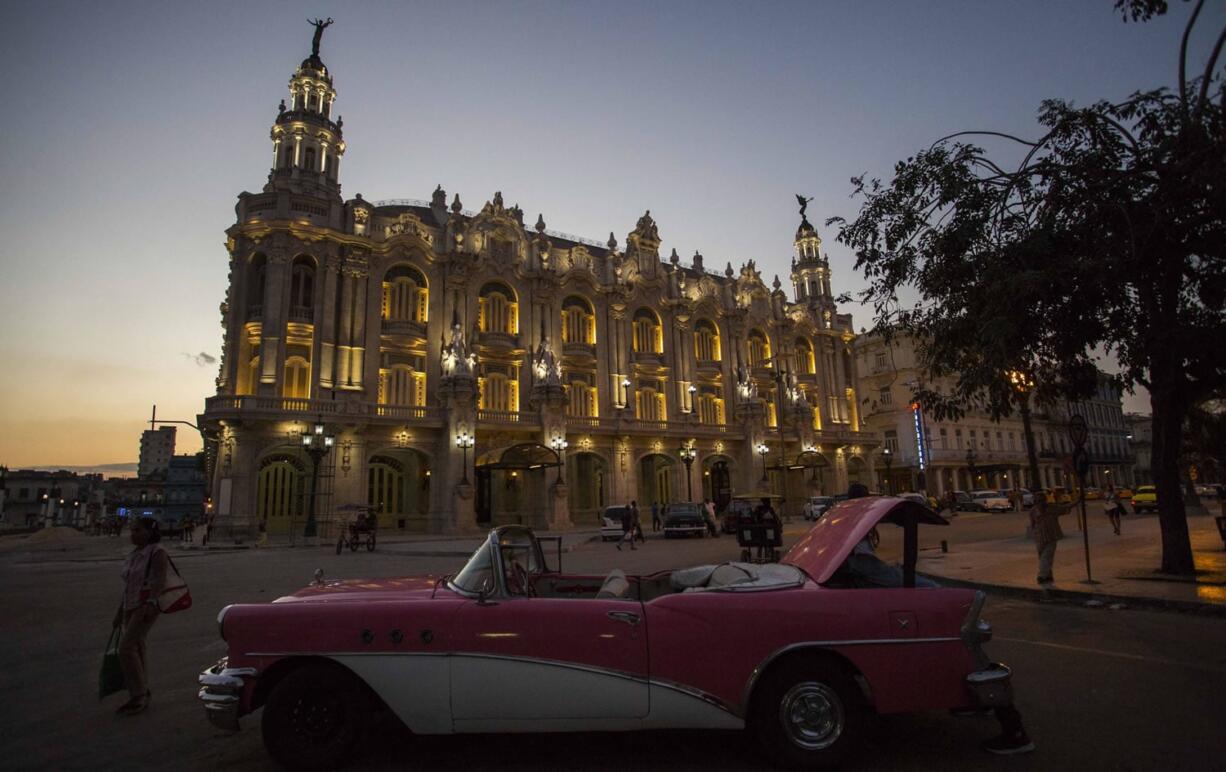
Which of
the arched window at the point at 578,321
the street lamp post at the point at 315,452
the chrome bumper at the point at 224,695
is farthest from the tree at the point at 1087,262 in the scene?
the arched window at the point at 578,321

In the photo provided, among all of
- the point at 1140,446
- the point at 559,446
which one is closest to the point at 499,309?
→ the point at 559,446

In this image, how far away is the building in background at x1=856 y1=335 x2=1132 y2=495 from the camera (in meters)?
57.1

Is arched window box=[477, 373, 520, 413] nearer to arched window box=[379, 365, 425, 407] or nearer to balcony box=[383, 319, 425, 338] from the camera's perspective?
arched window box=[379, 365, 425, 407]

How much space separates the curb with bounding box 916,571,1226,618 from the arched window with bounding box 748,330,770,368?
38.2 metres

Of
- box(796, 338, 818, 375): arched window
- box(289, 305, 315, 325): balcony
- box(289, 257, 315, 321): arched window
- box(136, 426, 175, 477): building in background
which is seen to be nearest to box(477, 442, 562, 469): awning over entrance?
box(289, 305, 315, 325): balcony

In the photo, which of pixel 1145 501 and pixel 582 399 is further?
pixel 582 399

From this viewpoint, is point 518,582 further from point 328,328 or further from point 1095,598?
point 328,328

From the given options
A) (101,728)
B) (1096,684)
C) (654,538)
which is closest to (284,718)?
(101,728)

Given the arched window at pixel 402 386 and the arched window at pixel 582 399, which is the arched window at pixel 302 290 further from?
the arched window at pixel 582 399

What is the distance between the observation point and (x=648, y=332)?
44.1 metres

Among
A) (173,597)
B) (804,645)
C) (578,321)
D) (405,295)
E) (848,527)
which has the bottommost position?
(804,645)

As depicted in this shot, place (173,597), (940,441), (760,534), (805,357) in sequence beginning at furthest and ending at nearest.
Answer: (940,441), (805,357), (760,534), (173,597)

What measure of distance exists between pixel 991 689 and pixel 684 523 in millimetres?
24176

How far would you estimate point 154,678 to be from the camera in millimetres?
6328
